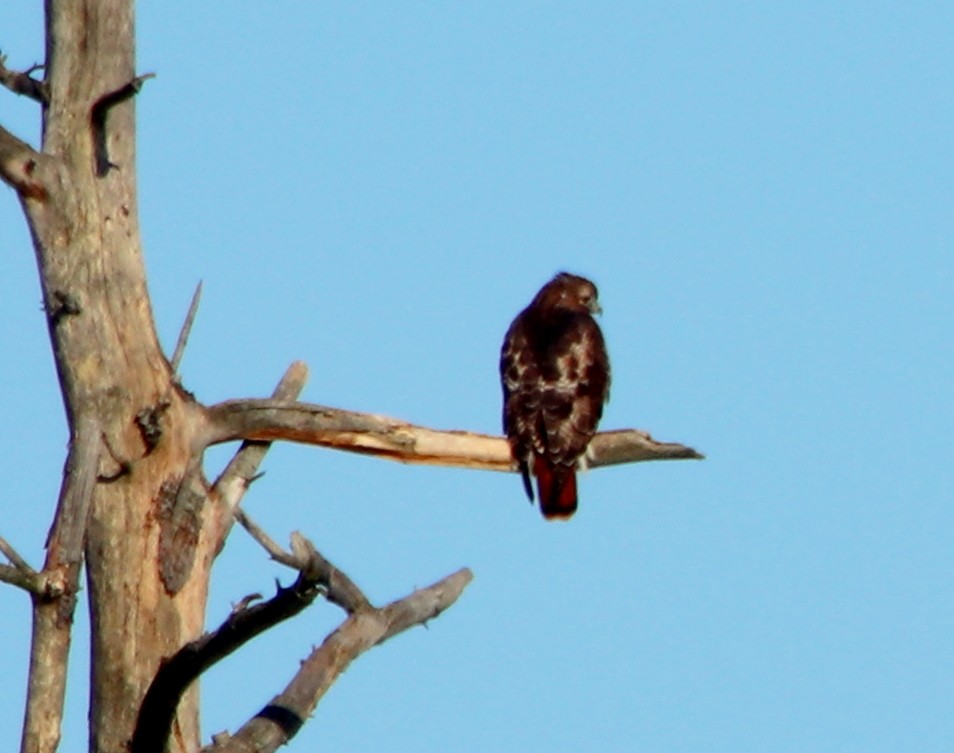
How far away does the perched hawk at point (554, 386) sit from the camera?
1027cm

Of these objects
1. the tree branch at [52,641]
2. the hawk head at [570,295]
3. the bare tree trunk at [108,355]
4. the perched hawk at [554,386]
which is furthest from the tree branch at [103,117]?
the hawk head at [570,295]

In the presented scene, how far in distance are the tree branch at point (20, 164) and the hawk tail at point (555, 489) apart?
9.66 ft

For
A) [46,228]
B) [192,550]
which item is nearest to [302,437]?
[192,550]

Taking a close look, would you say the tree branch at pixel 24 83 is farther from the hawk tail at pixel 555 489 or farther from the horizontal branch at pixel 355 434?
the hawk tail at pixel 555 489

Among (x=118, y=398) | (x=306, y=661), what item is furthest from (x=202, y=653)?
(x=118, y=398)

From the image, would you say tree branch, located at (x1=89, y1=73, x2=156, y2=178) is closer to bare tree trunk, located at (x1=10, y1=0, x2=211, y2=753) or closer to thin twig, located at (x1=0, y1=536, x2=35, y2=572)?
bare tree trunk, located at (x1=10, y1=0, x2=211, y2=753)

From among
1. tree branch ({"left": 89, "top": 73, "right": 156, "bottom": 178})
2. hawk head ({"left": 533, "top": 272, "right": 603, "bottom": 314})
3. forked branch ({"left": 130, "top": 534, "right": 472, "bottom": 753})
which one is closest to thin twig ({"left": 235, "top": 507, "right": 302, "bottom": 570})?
forked branch ({"left": 130, "top": 534, "right": 472, "bottom": 753})

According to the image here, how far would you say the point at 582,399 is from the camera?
10.7 m

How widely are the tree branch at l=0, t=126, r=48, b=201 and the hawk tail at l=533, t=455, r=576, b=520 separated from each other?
9.66ft

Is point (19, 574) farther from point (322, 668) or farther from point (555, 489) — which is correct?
point (555, 489)

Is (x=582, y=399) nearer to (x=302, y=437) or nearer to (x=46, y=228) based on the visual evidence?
(x=302, y=437)

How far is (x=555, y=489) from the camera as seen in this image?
10.3m

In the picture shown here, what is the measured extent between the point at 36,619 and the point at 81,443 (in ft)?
2.25

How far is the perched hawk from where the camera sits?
1027 cm
